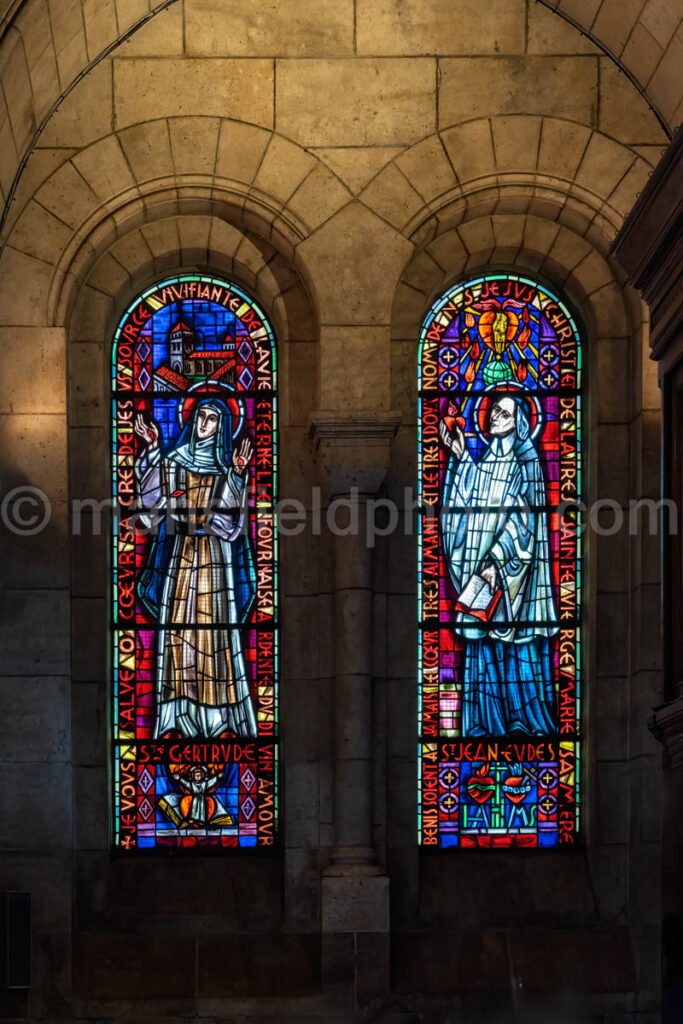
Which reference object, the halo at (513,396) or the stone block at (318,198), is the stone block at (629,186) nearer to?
the halo at (513,396)

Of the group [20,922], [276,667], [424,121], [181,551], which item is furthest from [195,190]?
[20,922]

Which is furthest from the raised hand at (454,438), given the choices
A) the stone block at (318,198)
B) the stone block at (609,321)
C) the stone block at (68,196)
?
the stone block at (68,196)

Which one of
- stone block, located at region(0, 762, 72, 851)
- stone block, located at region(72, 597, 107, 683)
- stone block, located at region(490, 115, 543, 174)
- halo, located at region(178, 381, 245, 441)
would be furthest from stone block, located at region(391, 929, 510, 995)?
stone block, located at region(490, 115, 543, 174)

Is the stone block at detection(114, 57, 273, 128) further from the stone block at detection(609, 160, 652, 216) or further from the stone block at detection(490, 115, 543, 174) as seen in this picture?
the stone block at detection(609, 160, 652, 216)

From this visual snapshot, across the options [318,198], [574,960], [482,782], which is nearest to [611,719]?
[482,782]

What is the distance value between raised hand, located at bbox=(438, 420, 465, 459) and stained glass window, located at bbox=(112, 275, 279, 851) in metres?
1.01

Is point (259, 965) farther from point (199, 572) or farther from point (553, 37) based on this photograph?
point (553, 37)

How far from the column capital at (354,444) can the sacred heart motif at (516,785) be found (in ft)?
6.38

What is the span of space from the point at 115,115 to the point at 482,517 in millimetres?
3226

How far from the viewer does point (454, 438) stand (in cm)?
1079

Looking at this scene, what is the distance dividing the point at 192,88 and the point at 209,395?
71.7 inches

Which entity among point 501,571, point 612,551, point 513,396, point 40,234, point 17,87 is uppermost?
point 17,87

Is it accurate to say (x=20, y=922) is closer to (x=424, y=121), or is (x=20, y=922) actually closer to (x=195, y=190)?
(x=195, y=190)

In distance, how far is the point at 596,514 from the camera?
34.5ft
